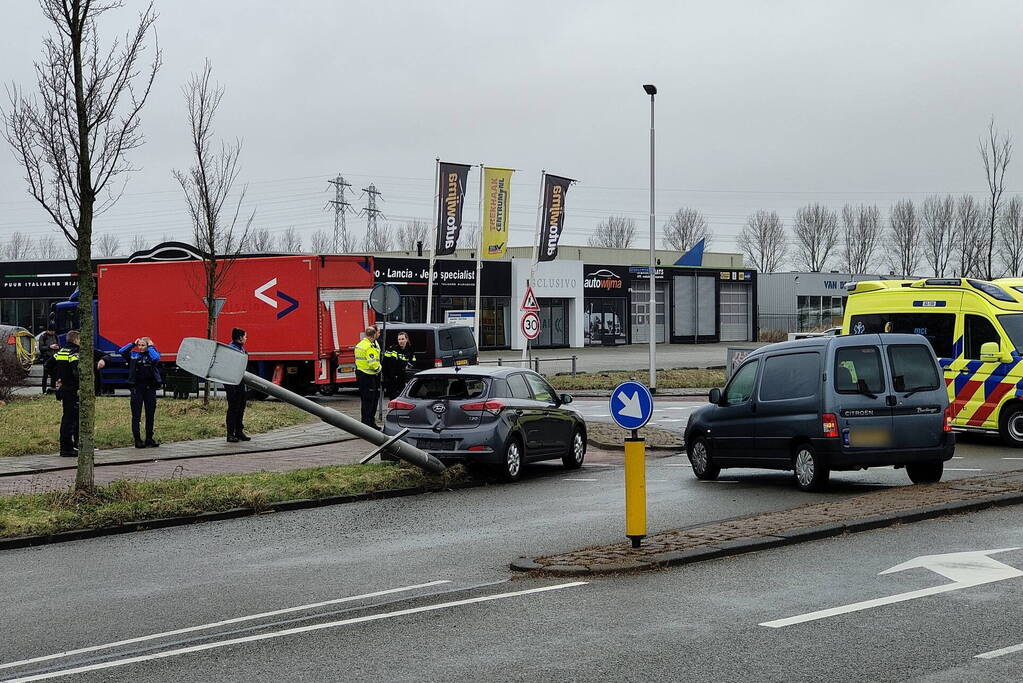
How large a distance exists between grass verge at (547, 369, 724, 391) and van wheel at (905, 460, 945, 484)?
2033cm

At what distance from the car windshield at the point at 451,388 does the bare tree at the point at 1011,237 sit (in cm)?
3565

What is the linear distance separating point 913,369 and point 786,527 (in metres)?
4.14

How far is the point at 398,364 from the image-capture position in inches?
1065

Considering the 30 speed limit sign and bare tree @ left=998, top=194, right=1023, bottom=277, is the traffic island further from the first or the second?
bare tree @ left=998, top=194, right=1023, bottom=277

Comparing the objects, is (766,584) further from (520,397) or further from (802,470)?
(520,397)

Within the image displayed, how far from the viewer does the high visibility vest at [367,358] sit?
845 inches

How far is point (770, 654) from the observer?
21.8 ft

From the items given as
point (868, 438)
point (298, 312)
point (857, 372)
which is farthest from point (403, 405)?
point (298, 312)

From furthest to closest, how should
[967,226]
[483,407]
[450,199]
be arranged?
[967,226] → [450,199] → [483,407]

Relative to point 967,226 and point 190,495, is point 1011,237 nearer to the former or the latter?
point 967,226

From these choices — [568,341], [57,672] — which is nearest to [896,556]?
[57,672]

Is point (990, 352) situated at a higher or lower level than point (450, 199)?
lower

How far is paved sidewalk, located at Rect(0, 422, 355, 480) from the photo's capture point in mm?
17281

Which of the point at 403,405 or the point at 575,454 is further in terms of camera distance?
the point at 575,454
